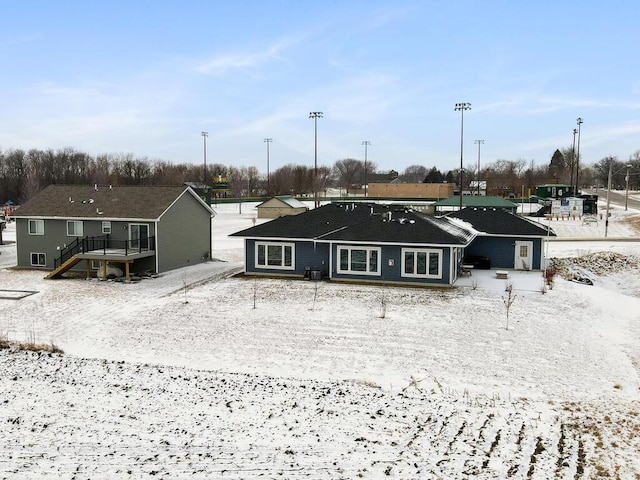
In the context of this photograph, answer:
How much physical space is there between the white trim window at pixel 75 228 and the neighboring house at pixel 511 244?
71.2 ft

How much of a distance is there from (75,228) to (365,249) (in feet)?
53.5

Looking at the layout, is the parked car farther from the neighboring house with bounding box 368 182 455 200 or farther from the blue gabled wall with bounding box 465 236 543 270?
the neighboring house with bounding box 368 182 455 200

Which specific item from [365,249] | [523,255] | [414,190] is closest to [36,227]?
[365,249]

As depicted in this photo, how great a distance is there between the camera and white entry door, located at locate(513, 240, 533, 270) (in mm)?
31281

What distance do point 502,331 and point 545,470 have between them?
9334 mm

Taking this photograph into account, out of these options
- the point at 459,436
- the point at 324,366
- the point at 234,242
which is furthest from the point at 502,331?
the point at 234,242

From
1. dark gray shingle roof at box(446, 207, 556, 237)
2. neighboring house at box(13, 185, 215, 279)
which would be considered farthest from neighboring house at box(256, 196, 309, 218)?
neighboring house at box(13, 185, 215, 279)

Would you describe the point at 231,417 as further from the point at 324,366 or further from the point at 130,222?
the point at 130,222

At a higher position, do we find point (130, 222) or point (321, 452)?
point (130, 222)

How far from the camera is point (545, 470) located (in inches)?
378

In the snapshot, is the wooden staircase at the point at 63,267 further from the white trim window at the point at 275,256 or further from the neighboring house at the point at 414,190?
the neighboring house at the point at 414,190

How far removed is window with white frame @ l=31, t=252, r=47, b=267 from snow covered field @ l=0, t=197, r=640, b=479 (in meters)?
8.17

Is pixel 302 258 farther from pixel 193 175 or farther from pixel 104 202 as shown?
pixel 193 175

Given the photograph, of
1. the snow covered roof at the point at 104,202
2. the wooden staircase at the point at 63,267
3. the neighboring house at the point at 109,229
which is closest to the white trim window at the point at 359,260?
the neighboring house at the point at 109,229
